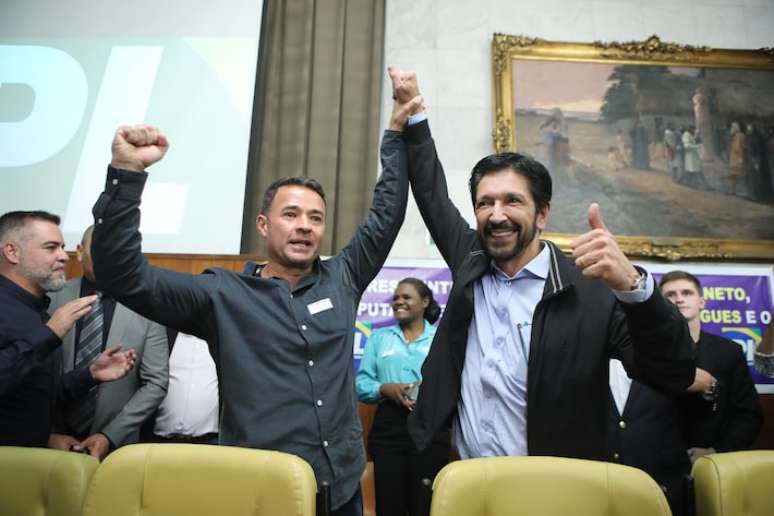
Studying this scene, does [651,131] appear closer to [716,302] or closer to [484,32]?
[716,302]

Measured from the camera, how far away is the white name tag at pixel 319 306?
1568 millimetres

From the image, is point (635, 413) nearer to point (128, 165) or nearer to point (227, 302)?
point (227, 302)

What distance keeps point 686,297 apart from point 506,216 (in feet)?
5.27

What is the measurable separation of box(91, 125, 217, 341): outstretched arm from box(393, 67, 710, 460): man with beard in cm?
74

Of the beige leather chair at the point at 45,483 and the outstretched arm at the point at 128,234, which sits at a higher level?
the outstretched arm at the point at 128,234

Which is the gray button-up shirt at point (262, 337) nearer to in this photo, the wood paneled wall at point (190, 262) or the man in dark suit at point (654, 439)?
the man in dark suit at point (654, 439)

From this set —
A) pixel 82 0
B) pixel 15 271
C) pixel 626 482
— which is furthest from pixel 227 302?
pixel 82 0

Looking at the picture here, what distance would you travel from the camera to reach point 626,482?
1.14m

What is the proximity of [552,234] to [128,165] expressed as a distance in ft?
11.1

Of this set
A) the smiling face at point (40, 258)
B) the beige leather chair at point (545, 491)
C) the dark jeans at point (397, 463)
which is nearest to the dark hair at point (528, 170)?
the beige leather chair at point (545, 491)

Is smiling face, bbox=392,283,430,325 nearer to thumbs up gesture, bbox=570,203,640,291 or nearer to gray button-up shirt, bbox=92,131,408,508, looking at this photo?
gray button-up shirt, bbox=92,131,408,508

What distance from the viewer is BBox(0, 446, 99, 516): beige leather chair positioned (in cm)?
126

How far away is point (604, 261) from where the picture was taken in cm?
119

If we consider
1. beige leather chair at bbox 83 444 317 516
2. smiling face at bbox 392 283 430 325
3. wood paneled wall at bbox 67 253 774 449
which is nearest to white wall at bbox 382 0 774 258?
smiling face at bbox 392 283 430 325
